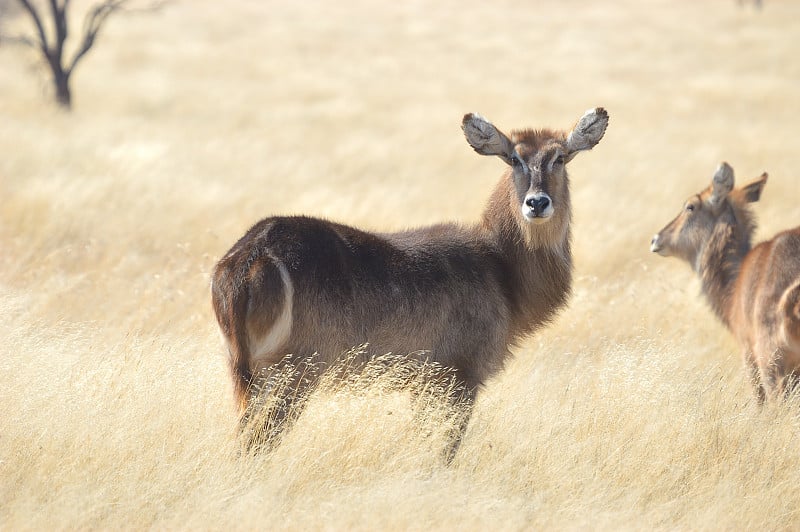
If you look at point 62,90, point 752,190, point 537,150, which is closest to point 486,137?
point 537,150

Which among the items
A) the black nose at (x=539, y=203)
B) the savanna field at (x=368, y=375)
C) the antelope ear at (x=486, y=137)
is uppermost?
the antelope ear at (x=486, y=137)

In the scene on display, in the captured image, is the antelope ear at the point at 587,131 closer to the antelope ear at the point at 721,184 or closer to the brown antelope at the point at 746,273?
the brown antelope at the point at 746,273

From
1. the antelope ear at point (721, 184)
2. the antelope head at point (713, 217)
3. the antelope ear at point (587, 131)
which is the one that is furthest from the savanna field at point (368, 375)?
the antelope ear at point (587, 131)

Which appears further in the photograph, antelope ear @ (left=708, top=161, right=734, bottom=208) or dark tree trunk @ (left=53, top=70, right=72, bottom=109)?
dark tree trunk @ (left=53, top=70, right=72, bottom=109)

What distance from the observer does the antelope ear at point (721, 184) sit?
7.33 metres

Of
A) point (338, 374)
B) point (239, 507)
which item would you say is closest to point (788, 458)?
point (338, 374)

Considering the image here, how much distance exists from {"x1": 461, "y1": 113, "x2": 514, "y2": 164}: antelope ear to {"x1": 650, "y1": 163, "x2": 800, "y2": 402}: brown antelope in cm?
197

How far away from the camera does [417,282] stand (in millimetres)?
5039

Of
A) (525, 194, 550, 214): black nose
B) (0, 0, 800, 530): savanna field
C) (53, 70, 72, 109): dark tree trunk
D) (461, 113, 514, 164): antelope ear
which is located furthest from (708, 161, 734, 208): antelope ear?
(53, 70, 72, 109): dark tree trunk

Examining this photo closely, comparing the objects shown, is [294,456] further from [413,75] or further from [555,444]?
[413,75]

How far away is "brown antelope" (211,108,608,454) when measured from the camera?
4523 millimetres

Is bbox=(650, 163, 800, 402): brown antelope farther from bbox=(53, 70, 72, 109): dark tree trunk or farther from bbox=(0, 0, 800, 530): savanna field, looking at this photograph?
bbox=(53, 70, 72, 109): dark tree trunk

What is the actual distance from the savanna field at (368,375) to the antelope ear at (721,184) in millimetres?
931

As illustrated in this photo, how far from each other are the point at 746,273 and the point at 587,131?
1.75m
